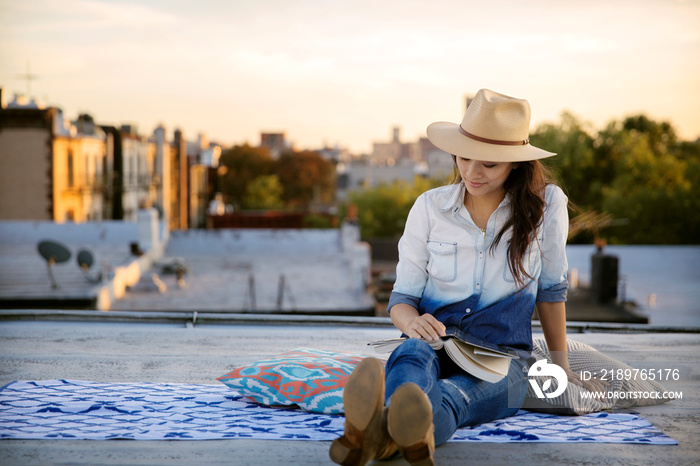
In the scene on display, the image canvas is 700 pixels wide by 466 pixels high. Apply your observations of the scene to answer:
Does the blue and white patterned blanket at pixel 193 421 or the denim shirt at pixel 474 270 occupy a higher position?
the denim shirt at pixel 474 270

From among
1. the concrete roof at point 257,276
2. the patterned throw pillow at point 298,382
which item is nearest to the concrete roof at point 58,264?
the concrete roof at point 257,276

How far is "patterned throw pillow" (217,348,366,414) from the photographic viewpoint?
8.30 ft

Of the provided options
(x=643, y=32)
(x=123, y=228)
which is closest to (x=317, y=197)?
(x=643, y=32)

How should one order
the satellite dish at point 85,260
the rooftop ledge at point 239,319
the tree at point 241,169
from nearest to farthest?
1. the rooftop ledge at point 239,319
2. the satellite dish at point 85,260
3. the tree at point 241,169

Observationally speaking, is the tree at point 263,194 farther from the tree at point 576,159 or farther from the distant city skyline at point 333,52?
the tree at point 576,159

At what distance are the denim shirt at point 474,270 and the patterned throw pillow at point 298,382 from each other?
346 millimetres

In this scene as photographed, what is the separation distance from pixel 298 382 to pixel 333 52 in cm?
2340

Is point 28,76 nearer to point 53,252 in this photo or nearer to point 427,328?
point 53,252

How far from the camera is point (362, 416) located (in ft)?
6.10

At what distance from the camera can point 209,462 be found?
2047 millimetres

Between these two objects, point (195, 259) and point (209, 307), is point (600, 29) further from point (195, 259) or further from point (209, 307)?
point (209, 307)

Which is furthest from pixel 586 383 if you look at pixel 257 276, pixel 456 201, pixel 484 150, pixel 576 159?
pixel 576 159

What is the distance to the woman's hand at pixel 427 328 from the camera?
2.33m

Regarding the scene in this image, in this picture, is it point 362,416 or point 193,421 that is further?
point 193,421
